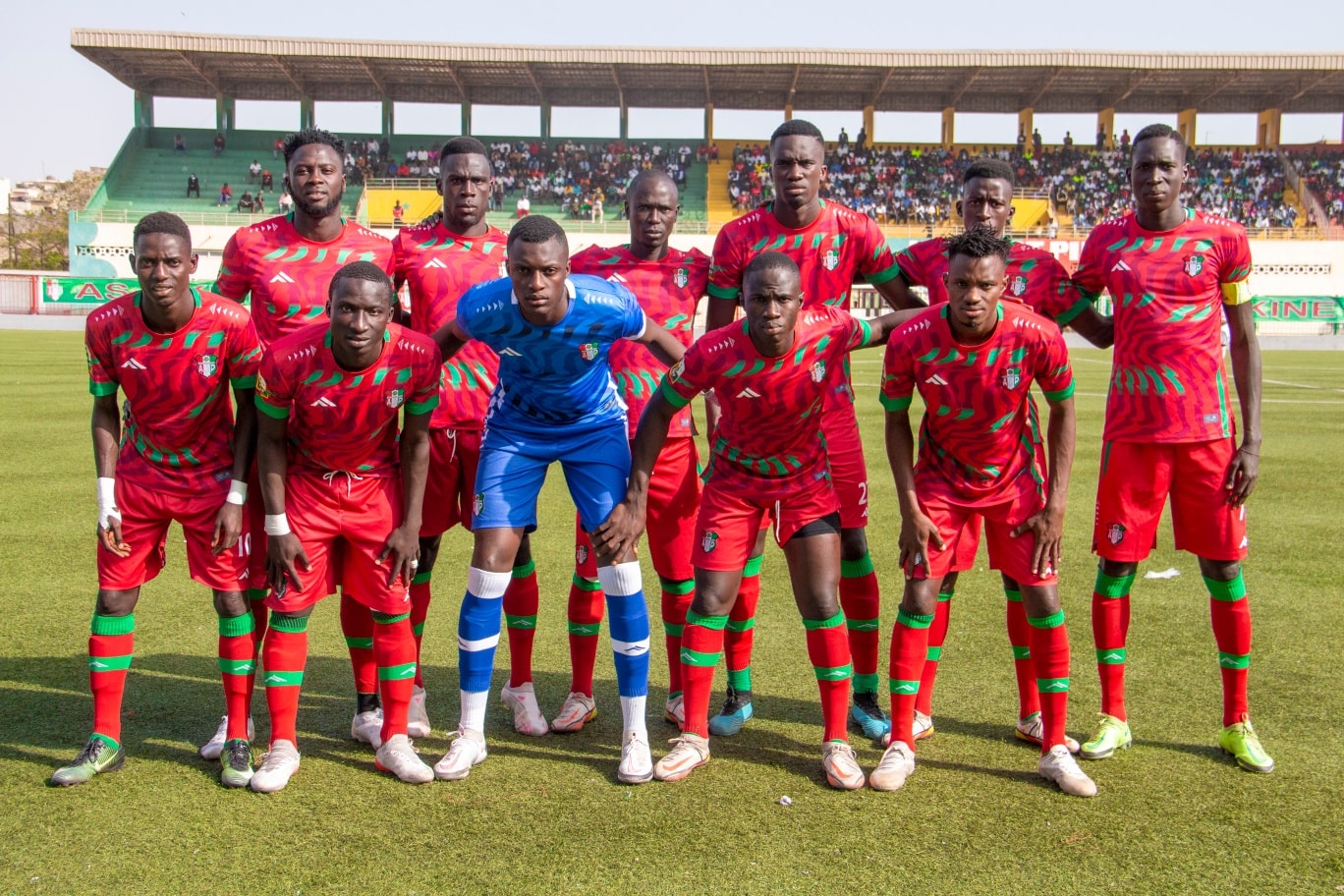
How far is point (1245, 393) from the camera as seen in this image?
484 centimetres

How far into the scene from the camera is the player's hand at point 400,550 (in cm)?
462

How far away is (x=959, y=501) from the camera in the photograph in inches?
181

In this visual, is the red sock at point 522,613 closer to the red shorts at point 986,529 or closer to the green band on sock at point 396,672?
the green band on sock at point 396,672

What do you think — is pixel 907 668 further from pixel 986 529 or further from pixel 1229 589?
pixel 1229 589

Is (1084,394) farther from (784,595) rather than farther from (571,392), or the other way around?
(571,392)

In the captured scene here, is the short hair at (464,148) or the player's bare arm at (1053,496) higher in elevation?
the short hair at (464,148)

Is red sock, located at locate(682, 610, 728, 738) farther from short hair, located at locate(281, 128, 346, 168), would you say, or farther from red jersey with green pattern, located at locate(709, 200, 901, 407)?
short hair, located at locate(281, 128, 346, 168)

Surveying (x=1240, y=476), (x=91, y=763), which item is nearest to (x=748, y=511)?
(x=1240, y=476)

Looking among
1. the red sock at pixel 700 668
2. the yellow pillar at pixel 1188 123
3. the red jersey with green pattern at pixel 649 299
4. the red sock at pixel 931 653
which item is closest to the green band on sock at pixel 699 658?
the red sock at pixel 700 668

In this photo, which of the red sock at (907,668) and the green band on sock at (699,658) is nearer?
the red sock at (907,668)

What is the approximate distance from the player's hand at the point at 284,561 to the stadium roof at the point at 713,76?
4009 centimetres

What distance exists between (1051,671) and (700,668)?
4.73 ft

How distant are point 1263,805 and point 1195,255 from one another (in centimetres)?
225

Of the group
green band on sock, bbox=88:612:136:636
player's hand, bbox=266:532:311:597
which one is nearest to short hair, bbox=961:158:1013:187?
player's hand, bbox=266:532:311:597
